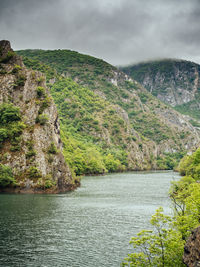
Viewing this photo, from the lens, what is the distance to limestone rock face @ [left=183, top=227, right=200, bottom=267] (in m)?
21.2

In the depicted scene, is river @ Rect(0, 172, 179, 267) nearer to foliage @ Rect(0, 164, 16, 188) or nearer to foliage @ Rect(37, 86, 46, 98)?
foliage @ Rect(0, 164, 16, 188)

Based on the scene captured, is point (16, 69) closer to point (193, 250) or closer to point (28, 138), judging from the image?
point (28, 138)

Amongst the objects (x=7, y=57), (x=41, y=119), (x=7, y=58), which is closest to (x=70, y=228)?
(x=41, y=119)

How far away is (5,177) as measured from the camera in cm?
9019

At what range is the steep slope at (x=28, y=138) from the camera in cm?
9481

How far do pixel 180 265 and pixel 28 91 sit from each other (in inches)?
4038

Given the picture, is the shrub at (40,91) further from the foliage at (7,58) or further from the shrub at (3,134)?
the foliage at (7,58)

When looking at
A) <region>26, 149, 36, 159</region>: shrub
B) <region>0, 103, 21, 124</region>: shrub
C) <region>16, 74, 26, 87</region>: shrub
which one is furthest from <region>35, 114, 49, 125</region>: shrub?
<region>16, 74, 26, 87</region>: shrub

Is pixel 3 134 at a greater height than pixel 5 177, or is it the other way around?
pixel 3 134

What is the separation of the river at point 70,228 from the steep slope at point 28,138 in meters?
11.7

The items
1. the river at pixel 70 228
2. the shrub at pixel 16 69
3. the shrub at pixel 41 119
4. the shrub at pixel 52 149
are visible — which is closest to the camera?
the river at pixel 70 228

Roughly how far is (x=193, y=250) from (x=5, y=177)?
77324 millimetres

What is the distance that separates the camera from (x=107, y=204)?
248 feet

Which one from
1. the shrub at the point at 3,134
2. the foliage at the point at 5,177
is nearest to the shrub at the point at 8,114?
the shrub at the point at 3,134
